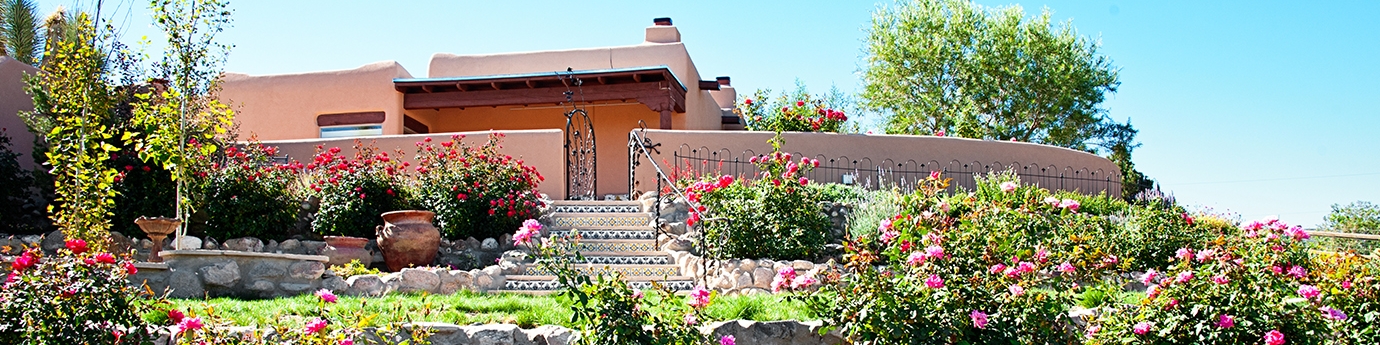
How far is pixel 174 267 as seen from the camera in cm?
767

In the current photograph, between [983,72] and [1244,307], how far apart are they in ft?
59.3

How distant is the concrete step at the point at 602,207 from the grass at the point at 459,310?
4.04m

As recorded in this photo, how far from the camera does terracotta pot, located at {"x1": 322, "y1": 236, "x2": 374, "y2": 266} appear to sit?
32.2ft

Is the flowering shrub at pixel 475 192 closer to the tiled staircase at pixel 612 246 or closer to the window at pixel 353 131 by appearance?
the tiled staircase at pixel 612 246

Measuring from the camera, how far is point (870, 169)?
13797 mm

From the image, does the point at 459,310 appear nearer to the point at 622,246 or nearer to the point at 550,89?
the point at 622,246

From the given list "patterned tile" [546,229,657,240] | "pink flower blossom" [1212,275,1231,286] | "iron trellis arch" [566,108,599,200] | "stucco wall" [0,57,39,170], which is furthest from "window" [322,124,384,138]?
"pink flower blossom" [1212,275,1231,286]

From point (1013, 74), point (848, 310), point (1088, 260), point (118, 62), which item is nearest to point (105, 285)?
point (848, 310)

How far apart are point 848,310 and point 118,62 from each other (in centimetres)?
948

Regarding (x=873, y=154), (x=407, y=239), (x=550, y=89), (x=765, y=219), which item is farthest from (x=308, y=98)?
(x=765, y=219)

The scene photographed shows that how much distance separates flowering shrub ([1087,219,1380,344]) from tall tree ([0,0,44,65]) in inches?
940

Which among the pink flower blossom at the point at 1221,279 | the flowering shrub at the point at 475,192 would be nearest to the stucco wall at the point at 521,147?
the flowering shrub at the point at 475,192

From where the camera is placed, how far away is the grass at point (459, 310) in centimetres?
623

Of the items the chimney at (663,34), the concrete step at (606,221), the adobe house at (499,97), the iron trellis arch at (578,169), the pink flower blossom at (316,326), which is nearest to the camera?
the pink flower blossom at (316,326)
